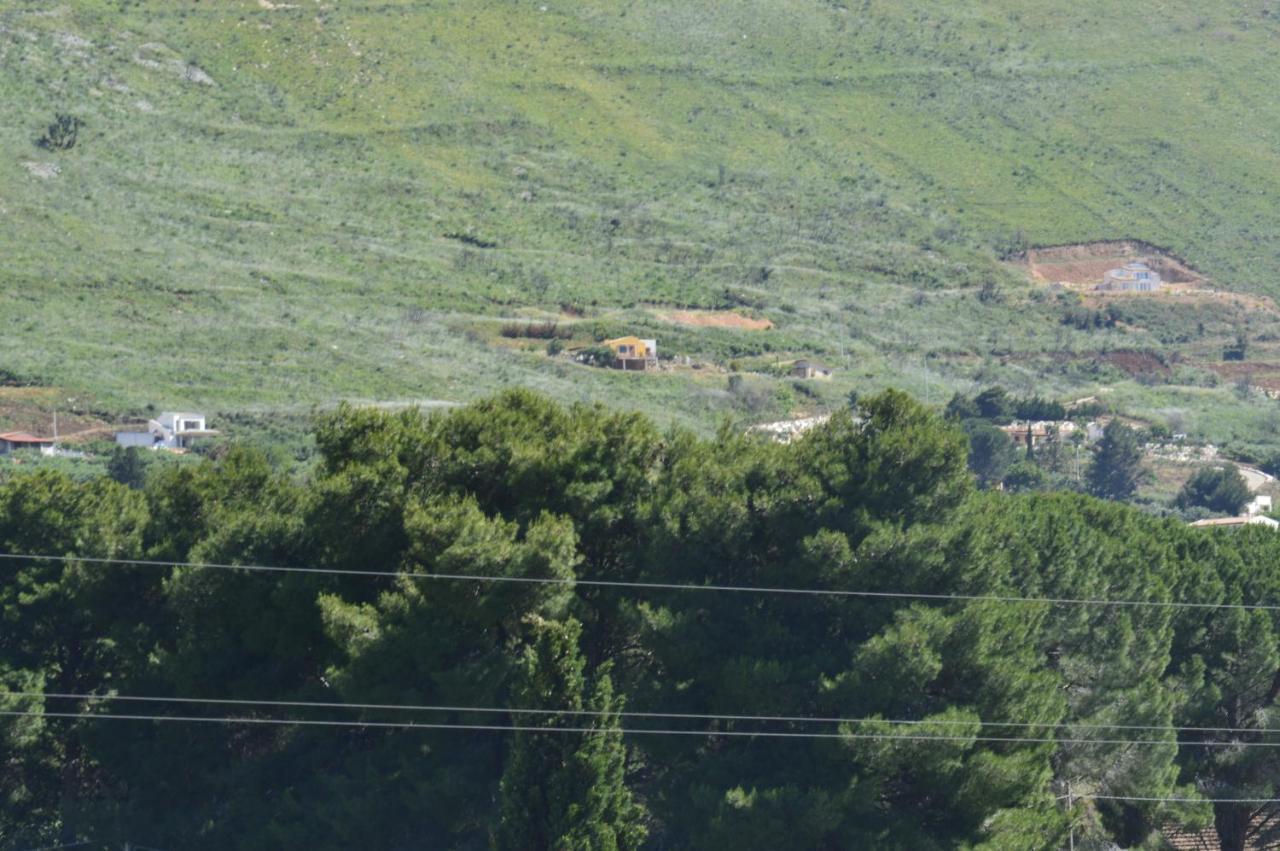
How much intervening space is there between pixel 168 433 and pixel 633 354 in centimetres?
2485

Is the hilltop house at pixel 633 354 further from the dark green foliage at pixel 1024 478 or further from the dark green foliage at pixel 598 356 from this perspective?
the dark green foliage at pixel 1024 478

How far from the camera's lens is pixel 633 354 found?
8600 cm

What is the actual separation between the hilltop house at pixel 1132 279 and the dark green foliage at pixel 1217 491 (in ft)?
114

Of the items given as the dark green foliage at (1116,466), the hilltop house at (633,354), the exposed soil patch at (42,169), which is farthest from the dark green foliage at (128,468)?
the exposed soil patch at (42,169)

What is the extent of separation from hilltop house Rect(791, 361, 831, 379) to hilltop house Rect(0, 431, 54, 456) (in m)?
36.6

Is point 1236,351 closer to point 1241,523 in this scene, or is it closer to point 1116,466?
point 1116,466

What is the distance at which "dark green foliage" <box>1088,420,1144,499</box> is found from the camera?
2992 inches

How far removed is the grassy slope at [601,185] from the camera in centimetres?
8550

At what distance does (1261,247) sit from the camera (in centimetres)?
11444

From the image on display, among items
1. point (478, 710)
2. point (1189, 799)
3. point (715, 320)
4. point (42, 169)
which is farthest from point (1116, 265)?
point (478, 710)

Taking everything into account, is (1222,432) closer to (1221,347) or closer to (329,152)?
(1221,347)

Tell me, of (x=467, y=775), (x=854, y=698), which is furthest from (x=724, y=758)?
(x=467, y=775)

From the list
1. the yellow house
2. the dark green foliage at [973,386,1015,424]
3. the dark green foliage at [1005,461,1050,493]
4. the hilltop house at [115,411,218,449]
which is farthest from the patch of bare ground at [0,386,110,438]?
the dark green foliage at [973,386,1015,424]

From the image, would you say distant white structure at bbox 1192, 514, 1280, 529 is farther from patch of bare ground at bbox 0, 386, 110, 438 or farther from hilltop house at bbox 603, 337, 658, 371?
patch of bare ground at bbox 0, 386, 110, 438
